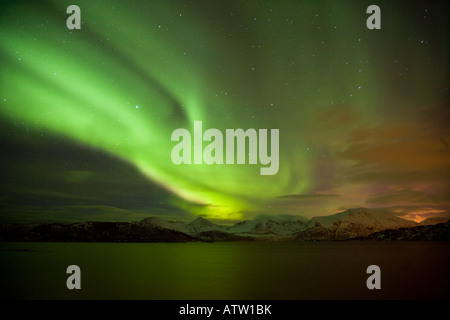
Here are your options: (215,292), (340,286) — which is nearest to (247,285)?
(215,292)

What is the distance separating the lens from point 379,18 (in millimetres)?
21703

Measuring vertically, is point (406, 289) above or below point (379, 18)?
below

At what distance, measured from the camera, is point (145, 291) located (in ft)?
104

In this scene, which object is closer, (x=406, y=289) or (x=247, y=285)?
(x=406, y=289)
